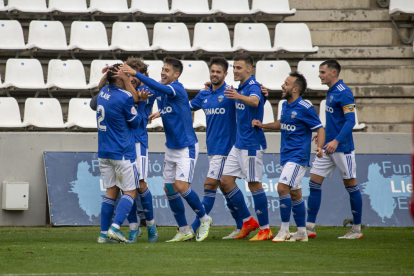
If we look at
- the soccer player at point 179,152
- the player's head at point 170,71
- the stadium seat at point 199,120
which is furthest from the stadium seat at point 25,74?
the soccer player at point 179,152

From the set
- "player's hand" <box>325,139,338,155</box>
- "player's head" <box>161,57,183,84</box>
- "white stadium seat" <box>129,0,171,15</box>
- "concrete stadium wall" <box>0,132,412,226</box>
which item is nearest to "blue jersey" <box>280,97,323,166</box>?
"player's hand" <box>325,139,338,155</box>

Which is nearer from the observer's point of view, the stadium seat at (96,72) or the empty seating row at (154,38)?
the stadium seat at (96,72)

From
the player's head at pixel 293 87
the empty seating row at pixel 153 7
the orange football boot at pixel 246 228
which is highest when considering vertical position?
the empty seating row at pixel 153 7

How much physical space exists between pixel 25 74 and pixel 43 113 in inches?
41.4

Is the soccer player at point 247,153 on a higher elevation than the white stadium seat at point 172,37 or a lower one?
lower

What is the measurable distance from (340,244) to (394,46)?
7262 mm

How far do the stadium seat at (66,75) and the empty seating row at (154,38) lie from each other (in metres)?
0.52

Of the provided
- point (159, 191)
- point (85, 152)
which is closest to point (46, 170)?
point (85, 152)

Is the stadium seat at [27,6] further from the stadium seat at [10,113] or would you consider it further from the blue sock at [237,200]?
the blue sock at [237,200]

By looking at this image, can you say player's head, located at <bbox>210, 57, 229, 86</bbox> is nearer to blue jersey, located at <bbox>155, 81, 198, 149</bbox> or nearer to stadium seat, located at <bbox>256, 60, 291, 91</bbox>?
blue jersey, located at <bbox>155, 81, 198, 149</bbox>

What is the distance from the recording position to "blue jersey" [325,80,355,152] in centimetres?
694

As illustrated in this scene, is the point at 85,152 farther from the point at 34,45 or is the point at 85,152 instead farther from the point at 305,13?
the point at 305,13

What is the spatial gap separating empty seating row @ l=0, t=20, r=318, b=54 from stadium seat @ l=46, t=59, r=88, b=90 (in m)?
0.52

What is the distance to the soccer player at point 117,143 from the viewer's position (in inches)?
237
